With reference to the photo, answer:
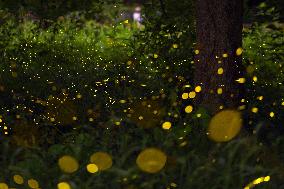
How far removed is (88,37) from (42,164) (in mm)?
8058

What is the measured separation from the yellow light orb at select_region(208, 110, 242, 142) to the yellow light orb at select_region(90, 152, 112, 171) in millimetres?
977

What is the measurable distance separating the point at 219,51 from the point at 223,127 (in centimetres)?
146

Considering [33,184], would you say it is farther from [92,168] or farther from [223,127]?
[223,127]

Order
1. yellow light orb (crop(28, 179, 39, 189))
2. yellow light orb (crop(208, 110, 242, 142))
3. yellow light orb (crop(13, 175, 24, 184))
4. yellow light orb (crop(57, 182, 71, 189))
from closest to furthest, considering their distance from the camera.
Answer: yellow light orb (crop(57, 182, 71, 189)) → yellow light orb (crop(28, 179, 39, 189)) → yellow light orb (crop(13, 175, 24, 184)) → yellow light orb (crop(208, 110, 242, 142))

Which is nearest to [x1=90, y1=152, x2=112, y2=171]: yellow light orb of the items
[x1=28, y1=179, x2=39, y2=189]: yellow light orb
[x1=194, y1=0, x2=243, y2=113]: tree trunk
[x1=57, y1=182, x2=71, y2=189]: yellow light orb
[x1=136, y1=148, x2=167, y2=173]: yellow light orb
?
[x1=136, y1=148, x2=167, y2=173]: yellow light orb

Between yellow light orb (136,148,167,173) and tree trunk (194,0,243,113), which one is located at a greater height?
tree trunk (194,0,243,113)

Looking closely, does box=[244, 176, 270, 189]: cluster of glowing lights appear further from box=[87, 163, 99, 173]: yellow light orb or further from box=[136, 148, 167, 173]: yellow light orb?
box=[87, 163, 99, 173]: yellow light orb

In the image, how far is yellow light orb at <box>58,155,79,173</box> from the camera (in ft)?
13.7

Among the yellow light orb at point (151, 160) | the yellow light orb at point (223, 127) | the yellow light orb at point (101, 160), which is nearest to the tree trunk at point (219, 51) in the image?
the yellow light orb at point (223, 127)

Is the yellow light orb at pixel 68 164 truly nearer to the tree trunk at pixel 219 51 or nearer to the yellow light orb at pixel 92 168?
the yellow light orb at pixel 92 168

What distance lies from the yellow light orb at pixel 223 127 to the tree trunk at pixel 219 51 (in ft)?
2.62

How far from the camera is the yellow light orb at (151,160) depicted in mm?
4113

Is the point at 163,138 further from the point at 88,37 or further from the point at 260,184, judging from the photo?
the point at 88,37

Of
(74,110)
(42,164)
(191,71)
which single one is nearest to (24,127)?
(74,110)
